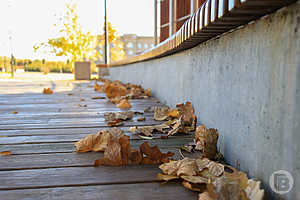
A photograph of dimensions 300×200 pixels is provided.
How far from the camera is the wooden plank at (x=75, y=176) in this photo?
3.18 ft

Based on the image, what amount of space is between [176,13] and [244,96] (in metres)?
3.60

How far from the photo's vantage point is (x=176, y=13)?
4359 millimetres

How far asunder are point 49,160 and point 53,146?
22 cm

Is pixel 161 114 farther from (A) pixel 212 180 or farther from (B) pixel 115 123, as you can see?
(A) pixel 212 180

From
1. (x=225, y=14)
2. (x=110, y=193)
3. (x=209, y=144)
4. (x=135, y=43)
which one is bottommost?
(x=110, y=193)

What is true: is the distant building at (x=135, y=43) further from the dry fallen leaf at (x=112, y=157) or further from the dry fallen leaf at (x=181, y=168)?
the dry fallen leaf at (x=181, y=168)

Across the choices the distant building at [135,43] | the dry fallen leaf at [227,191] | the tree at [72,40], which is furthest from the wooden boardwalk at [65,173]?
the distant building at [135,43]

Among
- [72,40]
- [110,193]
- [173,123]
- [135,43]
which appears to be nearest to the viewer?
[110,193]

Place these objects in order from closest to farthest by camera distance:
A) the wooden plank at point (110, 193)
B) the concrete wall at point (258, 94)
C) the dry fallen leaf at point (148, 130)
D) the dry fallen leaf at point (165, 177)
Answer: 1. the concrete wall at point (258, 94)
2. the wooden plank at point (110, 193)
3. the dry fallen leaf at point (165, 177)
4. the dry fallen leaf at point (148, 130)

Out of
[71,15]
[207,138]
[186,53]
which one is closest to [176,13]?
[186,53]

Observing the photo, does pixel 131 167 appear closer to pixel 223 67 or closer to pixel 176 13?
pixel 223 67

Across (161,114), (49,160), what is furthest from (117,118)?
(49,160)

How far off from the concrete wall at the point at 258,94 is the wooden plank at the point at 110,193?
0.30 metres

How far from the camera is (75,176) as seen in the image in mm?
1033
